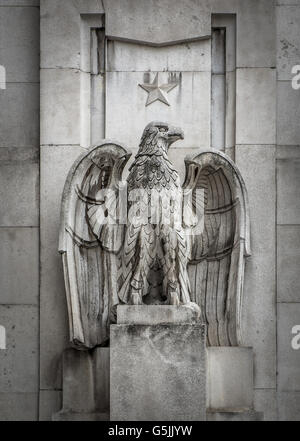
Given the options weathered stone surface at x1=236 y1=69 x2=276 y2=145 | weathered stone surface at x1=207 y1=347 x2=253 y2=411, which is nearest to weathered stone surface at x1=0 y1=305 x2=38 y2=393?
weathered stone surface at x1=207 y1=347 x2=253 y2=411

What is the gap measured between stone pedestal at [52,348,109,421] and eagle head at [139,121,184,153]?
97.7 inches

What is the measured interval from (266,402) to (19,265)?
3.46 m

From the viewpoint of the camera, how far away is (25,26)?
61.9ft

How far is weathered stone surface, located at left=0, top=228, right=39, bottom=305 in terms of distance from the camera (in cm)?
1817

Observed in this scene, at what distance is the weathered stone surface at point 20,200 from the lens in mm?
18281

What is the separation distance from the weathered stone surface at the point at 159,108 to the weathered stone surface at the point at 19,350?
2.48 metres

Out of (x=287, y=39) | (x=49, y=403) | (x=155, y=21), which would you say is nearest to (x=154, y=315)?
(x=49, y=403)

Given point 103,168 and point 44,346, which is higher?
point 103,168

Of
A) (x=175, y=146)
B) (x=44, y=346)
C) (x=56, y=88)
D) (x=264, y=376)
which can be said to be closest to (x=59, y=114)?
(x=56, y=88)

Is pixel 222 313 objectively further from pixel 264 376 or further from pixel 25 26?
pixel 25 26

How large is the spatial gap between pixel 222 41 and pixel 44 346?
14.6 feet

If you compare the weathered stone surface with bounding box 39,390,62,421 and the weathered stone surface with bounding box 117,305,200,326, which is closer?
the weathered stone surface with bounding box 117,305,200,326

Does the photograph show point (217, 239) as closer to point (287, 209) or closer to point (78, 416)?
point (287, 209)

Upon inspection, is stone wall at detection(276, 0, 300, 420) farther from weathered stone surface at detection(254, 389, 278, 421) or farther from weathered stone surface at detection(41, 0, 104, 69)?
weathered stone surface at detection(41, 0, 104, 69)
